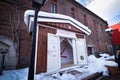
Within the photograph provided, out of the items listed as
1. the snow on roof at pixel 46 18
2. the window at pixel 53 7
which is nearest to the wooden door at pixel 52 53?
the snow on roof at pixel 46 18

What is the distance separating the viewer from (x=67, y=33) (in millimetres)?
6742

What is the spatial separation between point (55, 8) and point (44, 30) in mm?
6715

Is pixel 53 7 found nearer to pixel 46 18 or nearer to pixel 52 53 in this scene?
pixel 46 18

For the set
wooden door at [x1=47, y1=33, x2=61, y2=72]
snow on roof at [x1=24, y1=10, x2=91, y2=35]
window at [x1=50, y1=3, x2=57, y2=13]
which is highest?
window at [x1=50, y1=3, x2=57, y2=13]

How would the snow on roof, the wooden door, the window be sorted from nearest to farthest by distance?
the snow on roof → the wooden door → the window

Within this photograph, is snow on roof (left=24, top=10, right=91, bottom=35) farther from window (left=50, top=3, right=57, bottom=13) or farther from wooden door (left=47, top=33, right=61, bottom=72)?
window (left=50, top=3, right=57, bottom=13)

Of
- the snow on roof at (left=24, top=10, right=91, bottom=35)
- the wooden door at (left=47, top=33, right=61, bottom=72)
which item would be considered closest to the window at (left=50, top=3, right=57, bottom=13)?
the snow on roof at (left=24, top=10, right=91, bottom=35)

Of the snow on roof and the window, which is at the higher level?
the window

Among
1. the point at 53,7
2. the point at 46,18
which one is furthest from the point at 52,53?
the point at 53,7

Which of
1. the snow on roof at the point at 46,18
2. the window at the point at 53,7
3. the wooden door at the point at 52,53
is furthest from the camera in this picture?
the window at the point at 53,7

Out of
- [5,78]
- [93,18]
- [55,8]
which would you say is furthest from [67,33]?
[93,18]

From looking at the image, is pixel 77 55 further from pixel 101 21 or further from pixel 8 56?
pixel 101 21

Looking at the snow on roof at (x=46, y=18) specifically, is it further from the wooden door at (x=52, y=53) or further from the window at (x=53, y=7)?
the window at (x=53, y=7)

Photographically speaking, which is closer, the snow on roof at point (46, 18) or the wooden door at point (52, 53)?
the snow on roof at point (46, 18)
